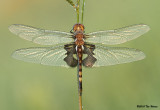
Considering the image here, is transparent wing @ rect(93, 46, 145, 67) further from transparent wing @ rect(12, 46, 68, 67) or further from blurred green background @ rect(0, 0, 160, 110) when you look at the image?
blurred green background @ rect(0, 0, 160, 110)

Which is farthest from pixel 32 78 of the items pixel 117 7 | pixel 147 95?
pixel 117 7

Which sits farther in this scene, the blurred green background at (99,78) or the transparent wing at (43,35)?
the blurred green background at (99,78)

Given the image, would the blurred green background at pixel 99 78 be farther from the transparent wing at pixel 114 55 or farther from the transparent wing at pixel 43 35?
the transparent wing at pixel 43 35

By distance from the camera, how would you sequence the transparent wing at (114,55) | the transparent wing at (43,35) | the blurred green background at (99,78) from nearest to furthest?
the transparent wing at (114,55)
the transparent wing at (43,35)
the blurred green background at (99,78)

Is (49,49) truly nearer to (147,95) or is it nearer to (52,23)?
(147,95)

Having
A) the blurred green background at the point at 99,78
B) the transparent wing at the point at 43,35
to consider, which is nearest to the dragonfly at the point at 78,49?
the transparent wing at the point at 43,35

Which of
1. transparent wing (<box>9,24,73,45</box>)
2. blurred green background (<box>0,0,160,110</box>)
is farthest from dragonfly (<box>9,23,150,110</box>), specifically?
blurred green background (<box>0,0,160,110</box>)

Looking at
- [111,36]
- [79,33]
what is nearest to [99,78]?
[111,36]

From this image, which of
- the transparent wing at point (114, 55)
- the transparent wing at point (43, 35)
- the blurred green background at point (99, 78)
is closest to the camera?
the transparent wing at point (114, 55)
